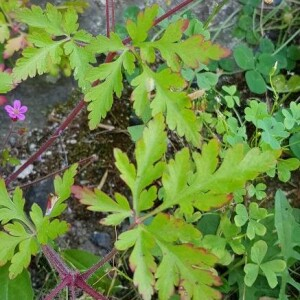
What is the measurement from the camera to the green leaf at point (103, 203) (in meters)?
1.39

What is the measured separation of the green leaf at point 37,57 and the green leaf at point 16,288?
60cm

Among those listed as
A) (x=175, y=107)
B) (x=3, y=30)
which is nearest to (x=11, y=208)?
(x=175, y=107)

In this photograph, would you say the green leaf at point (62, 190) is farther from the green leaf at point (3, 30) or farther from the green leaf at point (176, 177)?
the green leaf at point (3, 30)

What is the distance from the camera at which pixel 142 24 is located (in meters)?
1.57

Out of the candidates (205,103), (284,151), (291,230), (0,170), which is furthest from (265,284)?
(0,170)

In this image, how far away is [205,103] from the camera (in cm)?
202

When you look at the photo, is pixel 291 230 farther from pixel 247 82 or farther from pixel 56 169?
pixel 56 169

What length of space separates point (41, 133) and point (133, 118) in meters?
0.33

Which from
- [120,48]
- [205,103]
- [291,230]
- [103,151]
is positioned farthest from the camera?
[103,151]

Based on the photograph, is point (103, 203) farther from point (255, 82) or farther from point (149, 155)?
point (255, 82)

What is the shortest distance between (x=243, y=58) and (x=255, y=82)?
0.10 m

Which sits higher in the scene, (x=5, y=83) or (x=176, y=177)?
(x=5, y=83)

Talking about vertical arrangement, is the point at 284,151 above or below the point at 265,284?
above

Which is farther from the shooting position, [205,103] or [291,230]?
[205,103]
